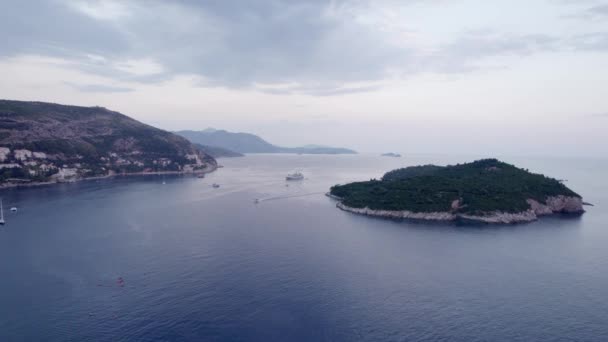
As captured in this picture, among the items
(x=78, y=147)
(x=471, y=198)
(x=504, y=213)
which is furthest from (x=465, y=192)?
(x=78, y=147)

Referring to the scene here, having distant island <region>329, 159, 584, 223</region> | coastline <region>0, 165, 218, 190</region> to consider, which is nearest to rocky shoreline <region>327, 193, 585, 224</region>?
distant island <region>329, 159, 584, 223</region>

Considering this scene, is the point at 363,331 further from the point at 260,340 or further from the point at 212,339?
the point at 212,339

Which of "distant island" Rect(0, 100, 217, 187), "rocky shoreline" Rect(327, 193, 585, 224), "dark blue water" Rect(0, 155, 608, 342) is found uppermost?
"distant island" Rect(0, 100, 217, 187)

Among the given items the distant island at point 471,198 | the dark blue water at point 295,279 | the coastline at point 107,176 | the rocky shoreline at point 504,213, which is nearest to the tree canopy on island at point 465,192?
the distant island at point 471,198

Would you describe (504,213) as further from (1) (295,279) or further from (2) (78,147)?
(2) (78,147)

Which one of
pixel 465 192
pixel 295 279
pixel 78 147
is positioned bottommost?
pixel 295 279

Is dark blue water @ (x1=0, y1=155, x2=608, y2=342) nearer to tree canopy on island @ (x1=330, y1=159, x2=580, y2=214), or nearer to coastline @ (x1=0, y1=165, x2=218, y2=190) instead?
tree canopy on island @ (x1=330, y1=159, x2=580, y2=214)

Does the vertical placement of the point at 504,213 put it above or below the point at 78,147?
below
